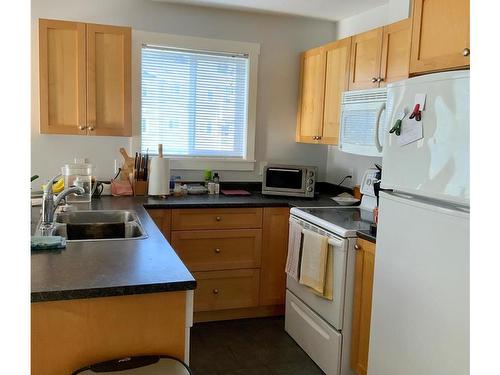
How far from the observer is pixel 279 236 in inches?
134

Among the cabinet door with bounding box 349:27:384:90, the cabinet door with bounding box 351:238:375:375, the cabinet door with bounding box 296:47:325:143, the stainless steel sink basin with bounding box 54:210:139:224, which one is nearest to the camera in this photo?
the cabinet door with bounding box 351:238:375:375

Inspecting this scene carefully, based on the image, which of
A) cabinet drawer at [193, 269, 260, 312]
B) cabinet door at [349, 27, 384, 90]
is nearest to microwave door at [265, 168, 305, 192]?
cabinet drawer at [193, 269, 260, 312]

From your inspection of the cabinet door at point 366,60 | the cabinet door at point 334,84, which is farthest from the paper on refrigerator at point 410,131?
the cabinet door at point 334,84

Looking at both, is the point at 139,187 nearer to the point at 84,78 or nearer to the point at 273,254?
the point at 84,78

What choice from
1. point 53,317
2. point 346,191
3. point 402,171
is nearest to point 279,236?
point 346,191

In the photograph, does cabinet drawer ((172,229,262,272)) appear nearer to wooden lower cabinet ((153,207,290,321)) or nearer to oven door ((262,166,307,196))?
wooden lower cabinet ((153,207,290,321))

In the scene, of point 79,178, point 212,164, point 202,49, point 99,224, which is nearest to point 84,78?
point 79,178

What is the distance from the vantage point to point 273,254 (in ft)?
11.2

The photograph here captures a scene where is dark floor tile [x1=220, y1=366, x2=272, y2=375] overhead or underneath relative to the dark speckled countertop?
underneath

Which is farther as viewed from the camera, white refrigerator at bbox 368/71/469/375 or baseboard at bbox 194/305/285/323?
baseboard at bbox 194/305/285/323

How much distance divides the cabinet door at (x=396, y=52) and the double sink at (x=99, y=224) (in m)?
1.76

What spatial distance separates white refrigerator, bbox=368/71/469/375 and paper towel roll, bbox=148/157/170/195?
1.79 meters

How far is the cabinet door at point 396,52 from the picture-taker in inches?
102

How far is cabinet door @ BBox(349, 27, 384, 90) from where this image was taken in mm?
2840
